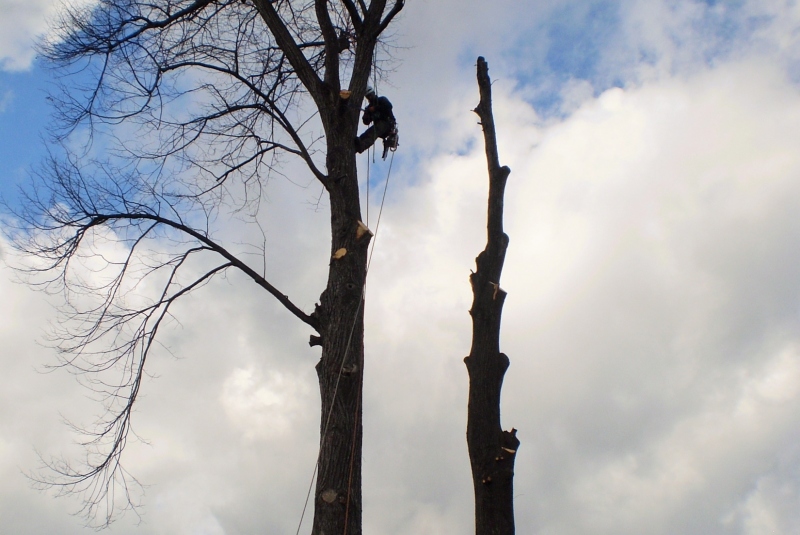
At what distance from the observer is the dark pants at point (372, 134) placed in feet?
18.1

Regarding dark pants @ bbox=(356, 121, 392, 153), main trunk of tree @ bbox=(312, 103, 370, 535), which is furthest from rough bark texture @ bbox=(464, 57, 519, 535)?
dark pants @ bbox=(356, 121, 392, 153)

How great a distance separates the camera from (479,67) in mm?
5199

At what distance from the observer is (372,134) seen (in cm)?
566

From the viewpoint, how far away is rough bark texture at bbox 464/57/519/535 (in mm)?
4332

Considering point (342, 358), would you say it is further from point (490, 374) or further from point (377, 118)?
point (377, 118)

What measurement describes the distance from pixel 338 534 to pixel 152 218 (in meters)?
2.42

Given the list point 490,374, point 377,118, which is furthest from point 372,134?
point 490,374

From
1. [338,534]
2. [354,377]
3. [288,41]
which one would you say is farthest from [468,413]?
[288,41]

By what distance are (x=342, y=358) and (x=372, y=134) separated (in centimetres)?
198

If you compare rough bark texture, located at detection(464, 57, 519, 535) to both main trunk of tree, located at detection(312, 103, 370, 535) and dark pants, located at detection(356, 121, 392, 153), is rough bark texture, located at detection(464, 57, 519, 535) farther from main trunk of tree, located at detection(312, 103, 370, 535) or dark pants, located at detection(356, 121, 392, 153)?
dark pants, located at detection(356, 121, 392, 153)

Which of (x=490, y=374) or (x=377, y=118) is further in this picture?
(x=377, y=118)

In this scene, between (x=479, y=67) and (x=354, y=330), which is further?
(x=479, y=67)

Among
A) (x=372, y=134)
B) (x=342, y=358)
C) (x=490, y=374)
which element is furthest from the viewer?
(x=372, y=134)

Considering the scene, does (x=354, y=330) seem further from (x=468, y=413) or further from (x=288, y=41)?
(x=288, y=41)
